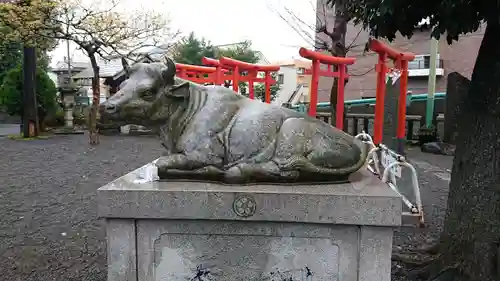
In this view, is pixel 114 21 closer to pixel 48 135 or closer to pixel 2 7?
pixel 2 7

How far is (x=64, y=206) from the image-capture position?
589cm

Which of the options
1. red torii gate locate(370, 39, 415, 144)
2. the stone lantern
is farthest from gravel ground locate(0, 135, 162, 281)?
the stone lantern

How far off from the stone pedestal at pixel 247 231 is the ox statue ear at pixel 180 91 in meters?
0.52

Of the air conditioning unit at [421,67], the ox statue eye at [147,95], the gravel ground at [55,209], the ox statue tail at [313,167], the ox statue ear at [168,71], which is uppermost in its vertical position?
the air conditioning unit at [421,67]

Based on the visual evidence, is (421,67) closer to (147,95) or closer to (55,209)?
(55,209)

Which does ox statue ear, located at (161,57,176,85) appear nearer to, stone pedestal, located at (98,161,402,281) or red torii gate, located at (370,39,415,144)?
stone pedestal, located at (98,161,402,281)

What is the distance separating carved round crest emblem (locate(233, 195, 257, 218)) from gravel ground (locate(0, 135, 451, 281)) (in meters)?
2.01

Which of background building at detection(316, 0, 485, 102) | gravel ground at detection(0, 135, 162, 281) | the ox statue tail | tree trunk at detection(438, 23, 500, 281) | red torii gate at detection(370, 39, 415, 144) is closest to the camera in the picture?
the ox statue tail

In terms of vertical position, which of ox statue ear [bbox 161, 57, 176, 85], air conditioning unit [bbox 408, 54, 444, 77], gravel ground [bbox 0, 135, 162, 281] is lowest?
gravel ground [bbox 0, 135, 162, 281]

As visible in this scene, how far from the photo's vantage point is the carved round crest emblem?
221cm

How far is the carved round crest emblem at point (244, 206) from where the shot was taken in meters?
2.21

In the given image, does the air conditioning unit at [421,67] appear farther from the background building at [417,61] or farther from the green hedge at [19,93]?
the green hedge at [19,93]

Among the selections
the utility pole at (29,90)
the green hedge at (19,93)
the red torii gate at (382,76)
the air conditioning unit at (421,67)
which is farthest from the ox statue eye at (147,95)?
the air conditioning unit at (421,67)

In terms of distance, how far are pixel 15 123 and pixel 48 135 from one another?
37.9 feet
